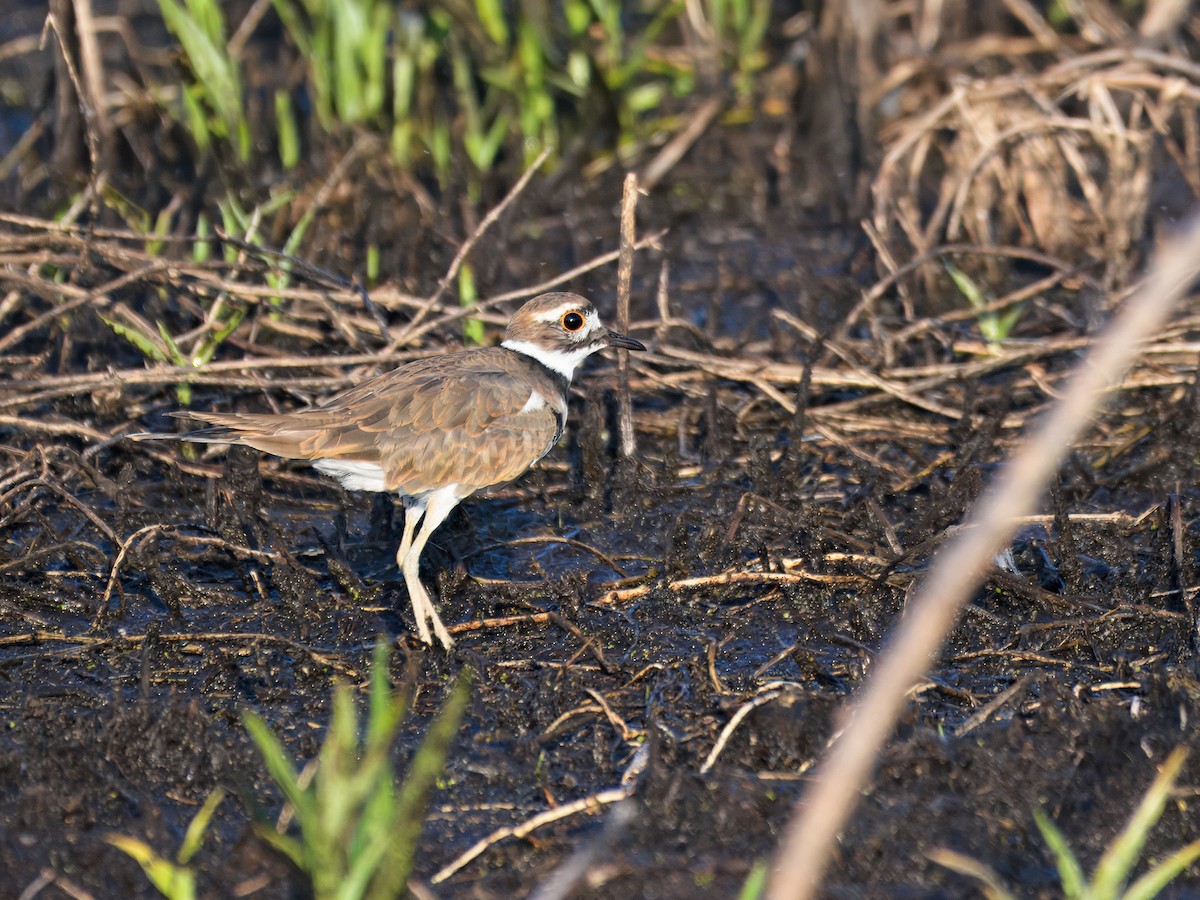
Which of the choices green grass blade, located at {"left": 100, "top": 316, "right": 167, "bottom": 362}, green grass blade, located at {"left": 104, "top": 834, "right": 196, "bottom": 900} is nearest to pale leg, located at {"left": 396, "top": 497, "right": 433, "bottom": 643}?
green grass blade, located at {"left": 100, "top": 316, "right": 167, "bottom": 362}

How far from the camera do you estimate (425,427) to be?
575cm

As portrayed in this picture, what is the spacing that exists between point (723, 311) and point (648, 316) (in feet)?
1.52

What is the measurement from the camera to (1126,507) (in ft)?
20.8

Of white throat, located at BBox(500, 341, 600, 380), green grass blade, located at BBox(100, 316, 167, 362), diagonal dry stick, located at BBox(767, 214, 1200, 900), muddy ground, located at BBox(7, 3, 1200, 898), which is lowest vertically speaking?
muddy ground, located at BBox(7, 3, 1200, 898)

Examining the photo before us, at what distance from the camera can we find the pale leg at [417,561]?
17.9ft

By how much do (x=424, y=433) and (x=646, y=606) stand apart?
1.16 m

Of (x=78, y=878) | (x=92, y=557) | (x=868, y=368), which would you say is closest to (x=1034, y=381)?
(x=868, y=368)

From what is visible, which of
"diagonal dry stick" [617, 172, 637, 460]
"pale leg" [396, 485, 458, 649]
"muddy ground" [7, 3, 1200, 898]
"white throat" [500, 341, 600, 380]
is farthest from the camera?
"white throat" [500, 341, 600, 380]

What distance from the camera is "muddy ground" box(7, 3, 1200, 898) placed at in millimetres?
4289

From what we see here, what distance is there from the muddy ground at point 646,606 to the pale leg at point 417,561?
4.1 inches

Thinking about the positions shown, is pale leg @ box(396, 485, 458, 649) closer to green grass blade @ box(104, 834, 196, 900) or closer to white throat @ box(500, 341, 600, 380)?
white throat @ box(500, 341, 600, 380)

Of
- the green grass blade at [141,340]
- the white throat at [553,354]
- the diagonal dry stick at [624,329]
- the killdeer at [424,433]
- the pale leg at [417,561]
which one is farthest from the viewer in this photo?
the green grass blade at [141,340]

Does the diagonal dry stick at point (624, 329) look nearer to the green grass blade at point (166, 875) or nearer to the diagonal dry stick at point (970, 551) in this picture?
the green grass blade at point (166, 875)

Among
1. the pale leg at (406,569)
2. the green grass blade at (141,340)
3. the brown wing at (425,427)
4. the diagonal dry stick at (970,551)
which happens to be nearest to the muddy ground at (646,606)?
the pale leg at (406,569)
